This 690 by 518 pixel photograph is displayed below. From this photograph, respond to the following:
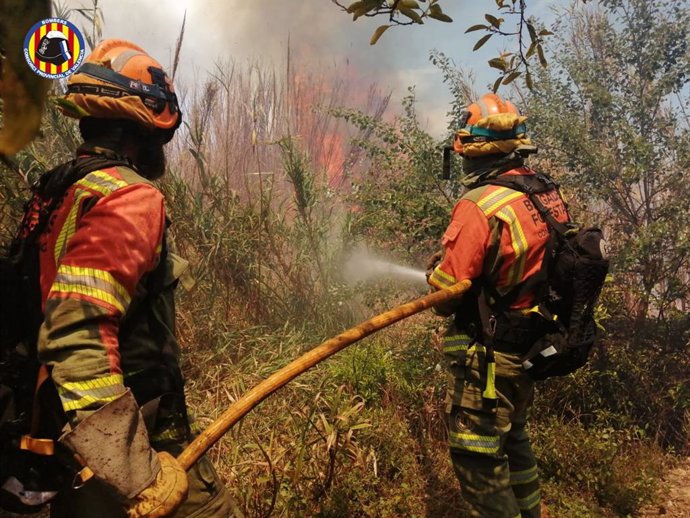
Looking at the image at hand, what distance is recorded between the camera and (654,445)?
3.46 meters

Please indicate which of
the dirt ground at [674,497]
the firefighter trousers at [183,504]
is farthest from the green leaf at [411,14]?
the dirt ground at [674,497]

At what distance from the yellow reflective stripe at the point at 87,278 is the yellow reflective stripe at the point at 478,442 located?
64.4 inches

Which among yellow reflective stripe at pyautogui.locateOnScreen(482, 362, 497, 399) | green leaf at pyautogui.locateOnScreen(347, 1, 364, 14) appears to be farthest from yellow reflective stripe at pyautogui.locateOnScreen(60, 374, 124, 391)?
yellow reflective stripe at pyautogui.locateOnScreen(482, 362, 497, 399)

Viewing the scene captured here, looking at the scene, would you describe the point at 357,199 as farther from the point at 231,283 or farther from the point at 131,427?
the point at 131,427

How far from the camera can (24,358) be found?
1.32 metres

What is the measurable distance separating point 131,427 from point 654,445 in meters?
3.78

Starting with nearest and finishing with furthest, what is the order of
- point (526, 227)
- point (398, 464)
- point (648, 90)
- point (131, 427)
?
point (131, 427), point (526, 227), point (398, 464), point (648, 90)

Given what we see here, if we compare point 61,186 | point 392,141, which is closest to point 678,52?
point 392,141

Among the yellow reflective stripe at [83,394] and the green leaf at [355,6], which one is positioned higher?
the green leaf at [355,6]

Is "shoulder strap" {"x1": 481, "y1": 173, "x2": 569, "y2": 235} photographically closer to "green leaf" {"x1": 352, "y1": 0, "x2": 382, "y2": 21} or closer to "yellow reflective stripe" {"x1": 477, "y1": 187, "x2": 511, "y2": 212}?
"yellow reflective stripe" {"x1": 477, "y1": 187, "x2": 511, "y2": 212}

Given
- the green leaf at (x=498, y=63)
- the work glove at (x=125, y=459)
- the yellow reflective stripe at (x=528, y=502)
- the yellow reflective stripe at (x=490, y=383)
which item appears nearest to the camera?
the work glove at (x=125, y=459)

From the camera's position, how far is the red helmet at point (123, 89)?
1395 millimetres

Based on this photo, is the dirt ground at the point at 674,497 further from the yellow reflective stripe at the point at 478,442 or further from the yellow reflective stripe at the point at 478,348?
the yellow reflective stripe at the point at 478,348

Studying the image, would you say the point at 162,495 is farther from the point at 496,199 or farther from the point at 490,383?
the point at 496,199
